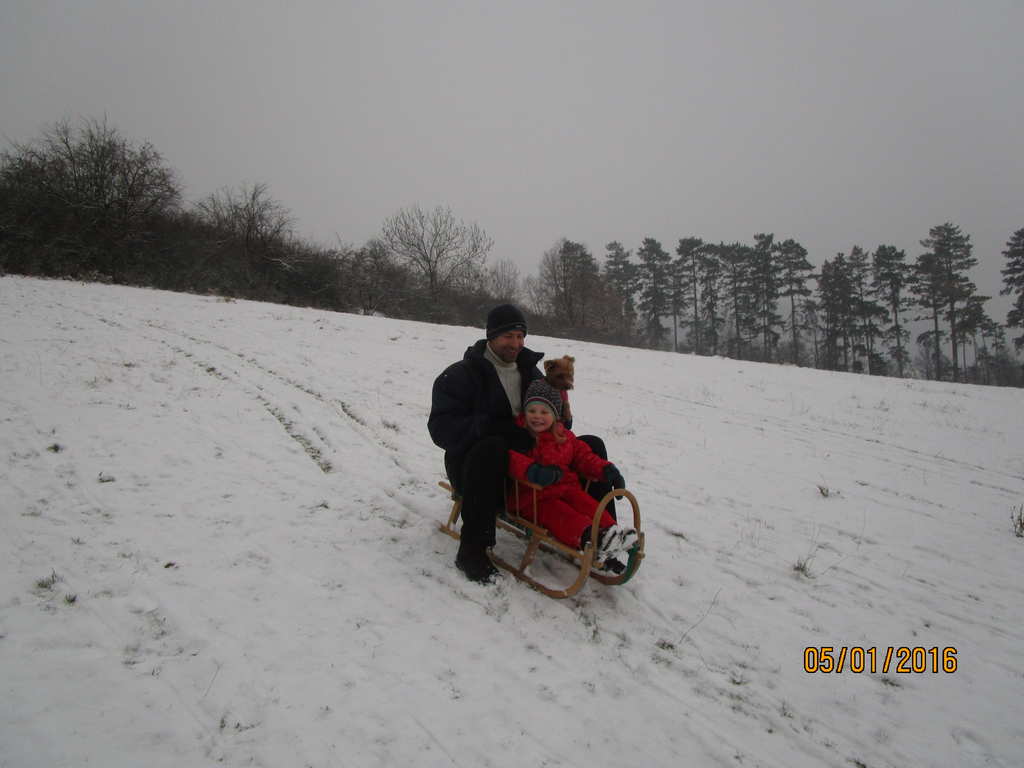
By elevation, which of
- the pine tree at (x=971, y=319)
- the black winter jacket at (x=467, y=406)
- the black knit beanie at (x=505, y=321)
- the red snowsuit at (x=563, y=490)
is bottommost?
the red snowsuit at (x=563, y=490)

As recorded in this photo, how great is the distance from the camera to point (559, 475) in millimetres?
3262

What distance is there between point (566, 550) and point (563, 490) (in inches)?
18.6

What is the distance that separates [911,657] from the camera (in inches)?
122

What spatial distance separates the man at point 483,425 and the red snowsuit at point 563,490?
0.56ft

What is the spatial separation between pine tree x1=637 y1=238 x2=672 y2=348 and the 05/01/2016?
51.3m

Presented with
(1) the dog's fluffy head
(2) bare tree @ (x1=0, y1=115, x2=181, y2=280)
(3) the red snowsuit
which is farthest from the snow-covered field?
(2) bare tree @ (x1=0, y1=115, x2=181, y2=280)

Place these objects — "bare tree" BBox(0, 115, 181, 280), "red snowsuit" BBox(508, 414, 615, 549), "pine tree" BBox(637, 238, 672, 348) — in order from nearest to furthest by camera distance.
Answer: "red snowsuit" BBox(508, 414, 615, 549)
"bare tree" BBox(0, 115, 181, 280)
"pine tree" BBox(637, 238, 672, 348)

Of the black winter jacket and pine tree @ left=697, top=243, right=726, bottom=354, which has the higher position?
pine tree @ left=697, top=243, right=726, bottom=354

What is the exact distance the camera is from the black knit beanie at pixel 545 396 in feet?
11.6

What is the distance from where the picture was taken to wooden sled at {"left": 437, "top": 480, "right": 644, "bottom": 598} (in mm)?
3100

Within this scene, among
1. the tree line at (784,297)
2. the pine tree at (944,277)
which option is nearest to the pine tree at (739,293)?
the tree line at (784,297)

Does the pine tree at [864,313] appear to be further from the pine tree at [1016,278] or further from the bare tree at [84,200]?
the bare tree at [84,200]

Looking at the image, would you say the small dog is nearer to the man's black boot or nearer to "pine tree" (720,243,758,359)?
the man's black boot

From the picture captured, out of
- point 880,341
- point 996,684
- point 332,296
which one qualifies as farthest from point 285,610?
point 880,341
